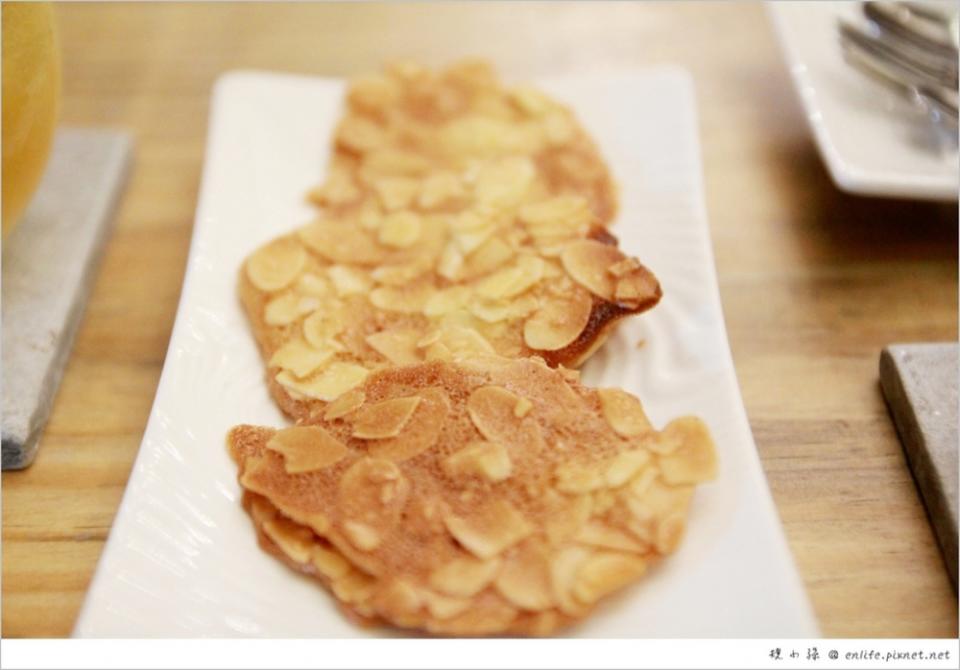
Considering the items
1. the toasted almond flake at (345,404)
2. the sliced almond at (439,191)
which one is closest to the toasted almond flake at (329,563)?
the toasted almond flake at (345,404)

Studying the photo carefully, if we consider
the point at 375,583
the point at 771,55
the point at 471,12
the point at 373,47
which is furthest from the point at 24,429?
the point at 771,55

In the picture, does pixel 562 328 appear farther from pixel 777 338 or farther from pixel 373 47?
pixel 373 47

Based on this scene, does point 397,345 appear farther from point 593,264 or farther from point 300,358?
point 593,264

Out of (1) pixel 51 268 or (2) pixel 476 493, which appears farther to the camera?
(1) pixel 51 268

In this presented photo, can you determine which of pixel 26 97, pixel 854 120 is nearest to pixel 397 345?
pixel 26 97

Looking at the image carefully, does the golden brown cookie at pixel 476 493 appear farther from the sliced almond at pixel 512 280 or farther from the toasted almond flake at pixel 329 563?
the sliced almond at pixel 512 280

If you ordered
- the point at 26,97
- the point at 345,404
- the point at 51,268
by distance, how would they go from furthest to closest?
1. the point at 51,268
2. the point at 26,97
3. the point at 345,404
